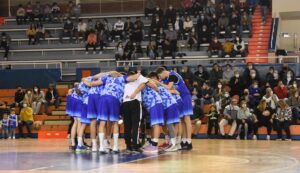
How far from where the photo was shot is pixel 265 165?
10391 millimetres

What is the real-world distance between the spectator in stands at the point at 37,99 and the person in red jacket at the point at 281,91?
9600 millimetres

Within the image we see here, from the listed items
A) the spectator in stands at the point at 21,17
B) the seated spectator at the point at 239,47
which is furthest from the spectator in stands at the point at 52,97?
the spectator in stands at the point at 21,17

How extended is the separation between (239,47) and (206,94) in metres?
4.76

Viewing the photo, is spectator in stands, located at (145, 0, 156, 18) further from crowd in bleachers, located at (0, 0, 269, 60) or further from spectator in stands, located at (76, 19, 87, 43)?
spectator in stands, located at (76, 19, 87, 43)

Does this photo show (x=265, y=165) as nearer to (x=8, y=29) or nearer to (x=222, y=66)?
(x=222, y=66)

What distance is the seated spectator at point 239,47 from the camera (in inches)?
1037

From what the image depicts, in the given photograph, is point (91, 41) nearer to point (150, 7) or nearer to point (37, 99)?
point (150, 7)

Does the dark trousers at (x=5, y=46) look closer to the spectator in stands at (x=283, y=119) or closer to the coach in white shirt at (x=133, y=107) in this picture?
the spectator in stands at (x=283, y=119)

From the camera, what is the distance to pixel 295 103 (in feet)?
66.5

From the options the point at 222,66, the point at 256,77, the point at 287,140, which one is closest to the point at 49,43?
the point at 222,66

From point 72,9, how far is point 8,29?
Answer: 148 inches

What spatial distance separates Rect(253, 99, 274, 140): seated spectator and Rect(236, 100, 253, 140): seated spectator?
23cm

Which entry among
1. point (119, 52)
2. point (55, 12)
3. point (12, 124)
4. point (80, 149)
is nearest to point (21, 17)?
point (55, 12)

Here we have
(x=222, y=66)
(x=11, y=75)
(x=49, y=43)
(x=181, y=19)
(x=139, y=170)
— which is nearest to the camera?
(x=139, y=170)
